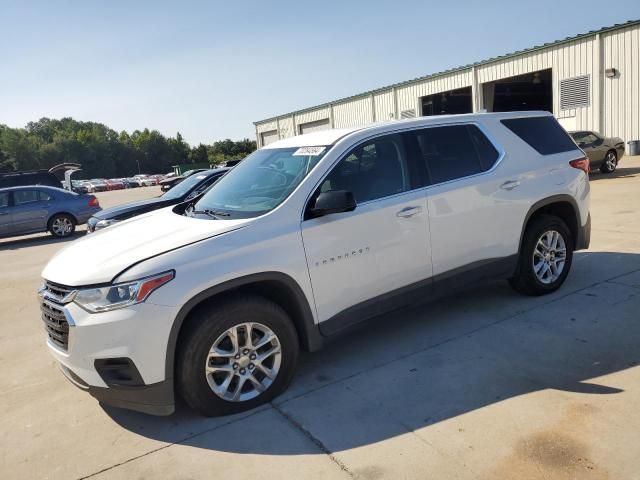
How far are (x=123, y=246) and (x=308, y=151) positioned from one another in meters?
1.55

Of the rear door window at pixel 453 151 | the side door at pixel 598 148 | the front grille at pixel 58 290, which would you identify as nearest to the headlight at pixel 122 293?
the front grille at pixel 58 290

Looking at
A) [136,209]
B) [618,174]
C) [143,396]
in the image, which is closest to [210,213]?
[143,396]

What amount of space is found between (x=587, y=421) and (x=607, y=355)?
0.96 meters

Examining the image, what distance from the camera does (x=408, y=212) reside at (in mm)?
3990

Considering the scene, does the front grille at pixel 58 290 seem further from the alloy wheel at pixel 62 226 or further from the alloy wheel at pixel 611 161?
the alloy wheel at pixel 611 161

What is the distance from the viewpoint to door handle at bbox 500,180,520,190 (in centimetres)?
458

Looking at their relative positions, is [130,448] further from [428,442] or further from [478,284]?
[478,284]

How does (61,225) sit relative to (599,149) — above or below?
below

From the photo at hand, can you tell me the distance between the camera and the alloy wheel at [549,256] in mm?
4984

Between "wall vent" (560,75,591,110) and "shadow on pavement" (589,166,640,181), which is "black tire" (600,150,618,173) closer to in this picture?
"shadow on pavement" (589,166,640,181)

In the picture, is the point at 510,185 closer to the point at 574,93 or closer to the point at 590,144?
the point at 590,144

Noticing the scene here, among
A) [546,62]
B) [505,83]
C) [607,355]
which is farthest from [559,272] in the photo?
[505,83]

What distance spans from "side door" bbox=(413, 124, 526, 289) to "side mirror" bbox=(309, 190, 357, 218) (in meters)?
0.93

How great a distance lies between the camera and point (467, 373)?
3.71 m
